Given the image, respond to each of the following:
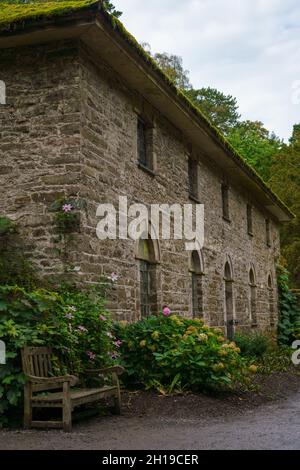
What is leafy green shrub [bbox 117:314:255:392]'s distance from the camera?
28.2 feet

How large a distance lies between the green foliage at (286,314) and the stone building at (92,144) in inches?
396

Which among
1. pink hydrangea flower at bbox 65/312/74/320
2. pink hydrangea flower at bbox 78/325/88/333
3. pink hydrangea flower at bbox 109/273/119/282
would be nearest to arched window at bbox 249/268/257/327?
pink hydrangea flower at bbox 109/273/119/282

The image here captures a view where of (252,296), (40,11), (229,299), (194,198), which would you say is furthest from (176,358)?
(252,296)

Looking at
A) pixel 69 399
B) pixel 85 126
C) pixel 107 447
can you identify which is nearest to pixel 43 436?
pixel 69 399

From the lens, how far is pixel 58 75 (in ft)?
29.9

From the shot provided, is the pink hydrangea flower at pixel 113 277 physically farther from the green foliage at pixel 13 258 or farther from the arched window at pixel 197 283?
the arched window at pixel 197 283

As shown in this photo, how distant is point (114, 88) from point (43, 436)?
Result: 6.21 m

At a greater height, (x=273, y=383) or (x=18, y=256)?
(x=18, y=256)

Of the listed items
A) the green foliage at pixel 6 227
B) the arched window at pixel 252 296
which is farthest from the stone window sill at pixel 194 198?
the arched window at pixel 252 296

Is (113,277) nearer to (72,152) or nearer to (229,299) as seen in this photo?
(72,152)

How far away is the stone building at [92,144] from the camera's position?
8.77 meters

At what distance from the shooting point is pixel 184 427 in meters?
6.50

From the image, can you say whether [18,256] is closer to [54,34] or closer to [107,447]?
[54,34]

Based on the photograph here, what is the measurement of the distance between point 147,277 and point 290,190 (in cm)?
2149
